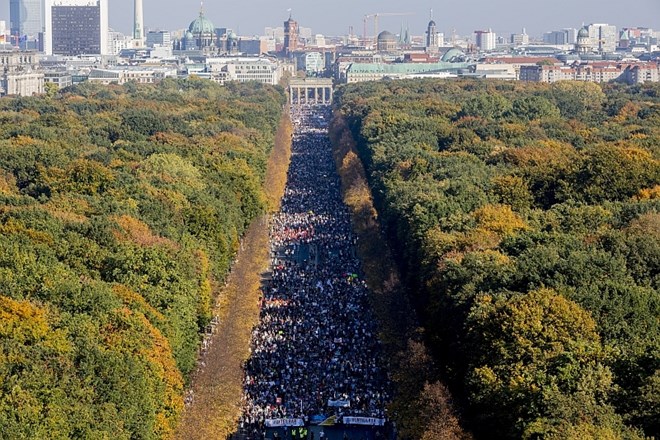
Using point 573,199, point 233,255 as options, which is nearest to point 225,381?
point 233,255

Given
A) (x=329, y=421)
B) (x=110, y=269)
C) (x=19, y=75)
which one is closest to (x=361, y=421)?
(x=329, y=421)

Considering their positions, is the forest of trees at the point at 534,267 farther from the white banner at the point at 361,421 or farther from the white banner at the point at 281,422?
the white banner at the point at 281,422

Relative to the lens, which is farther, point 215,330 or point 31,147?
point 31,147

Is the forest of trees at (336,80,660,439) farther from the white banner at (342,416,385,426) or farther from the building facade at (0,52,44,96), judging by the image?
the building facade at (0,52,44,96)

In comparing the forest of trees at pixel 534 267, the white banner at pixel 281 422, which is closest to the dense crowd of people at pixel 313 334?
the white banner at pixel 281 422

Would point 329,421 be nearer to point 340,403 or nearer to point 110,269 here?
point 340,403

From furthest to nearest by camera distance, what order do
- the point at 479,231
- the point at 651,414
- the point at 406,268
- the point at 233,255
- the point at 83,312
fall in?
1. the point at 233,255
2. the point at 406,268
3. the point at 479,231
4. the point at 83,312
5. the point at 651,414

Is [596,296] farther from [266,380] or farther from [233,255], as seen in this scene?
[233,255]

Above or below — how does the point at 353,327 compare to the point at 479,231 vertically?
below
